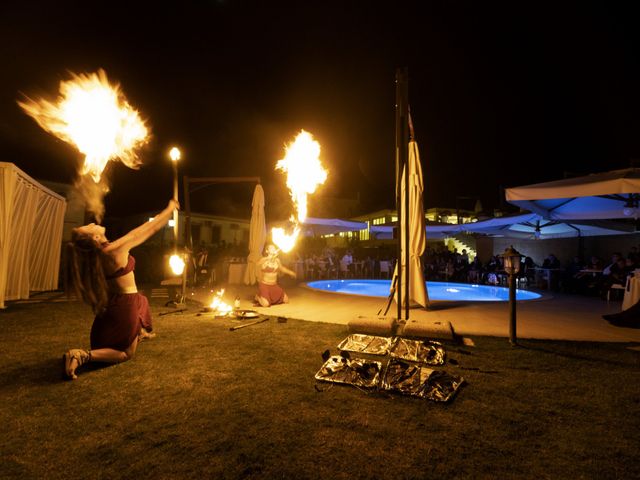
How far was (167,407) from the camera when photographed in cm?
305

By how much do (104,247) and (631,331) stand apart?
868 cm

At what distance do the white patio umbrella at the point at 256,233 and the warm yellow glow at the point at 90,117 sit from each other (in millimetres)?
4433

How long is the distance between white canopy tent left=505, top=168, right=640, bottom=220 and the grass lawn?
3.60m

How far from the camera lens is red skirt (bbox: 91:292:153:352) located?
13.7 feet

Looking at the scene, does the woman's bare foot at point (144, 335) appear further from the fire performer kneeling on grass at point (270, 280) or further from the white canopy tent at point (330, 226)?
the white canopy tent at point (330, 226)

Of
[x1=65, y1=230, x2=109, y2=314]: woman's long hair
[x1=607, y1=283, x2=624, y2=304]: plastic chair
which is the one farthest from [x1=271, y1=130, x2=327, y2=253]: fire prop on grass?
[x1=607, y1=283, x2=624, y2=304]: plastic chair

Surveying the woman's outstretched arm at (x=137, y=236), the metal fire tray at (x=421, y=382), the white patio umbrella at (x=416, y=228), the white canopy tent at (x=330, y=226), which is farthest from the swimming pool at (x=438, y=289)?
the metal fire tray at (x=421, y=382)

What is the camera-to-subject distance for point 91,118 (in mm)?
6473

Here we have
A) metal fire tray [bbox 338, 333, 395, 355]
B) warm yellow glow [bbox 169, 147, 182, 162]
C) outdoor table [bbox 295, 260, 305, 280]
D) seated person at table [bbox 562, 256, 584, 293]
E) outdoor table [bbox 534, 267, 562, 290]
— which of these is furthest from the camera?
outdoor table [bbox 295, 260, 305, 280]

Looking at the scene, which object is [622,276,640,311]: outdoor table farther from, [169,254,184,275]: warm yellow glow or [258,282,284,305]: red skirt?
[169,254,184,275]: warm yellow glow

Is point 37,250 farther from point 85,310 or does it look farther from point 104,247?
point 104,247

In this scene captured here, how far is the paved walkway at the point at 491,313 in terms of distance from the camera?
227 inches

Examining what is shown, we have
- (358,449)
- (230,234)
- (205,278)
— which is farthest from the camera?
(230,234)

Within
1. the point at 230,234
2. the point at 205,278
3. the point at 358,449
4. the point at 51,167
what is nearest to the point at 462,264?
the point at 205,278
